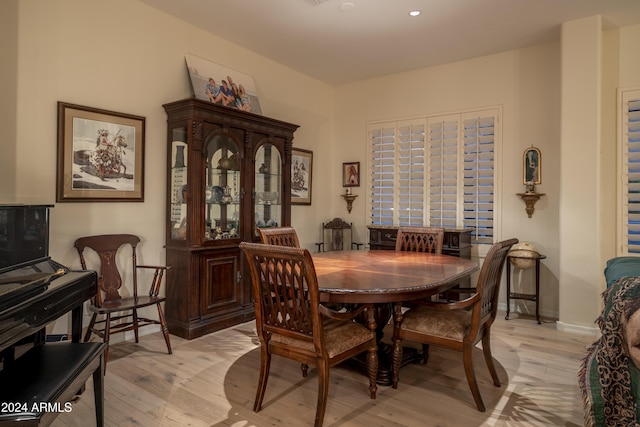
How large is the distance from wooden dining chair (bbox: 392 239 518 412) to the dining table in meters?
0.16

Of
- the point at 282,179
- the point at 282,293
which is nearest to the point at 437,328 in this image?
the point at 282,293

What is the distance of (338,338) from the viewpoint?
2.16m

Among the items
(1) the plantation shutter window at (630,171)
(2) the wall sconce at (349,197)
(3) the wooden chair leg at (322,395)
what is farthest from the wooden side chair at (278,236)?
(1) the plantation shutter window at (630,171)

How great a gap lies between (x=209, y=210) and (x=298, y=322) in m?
1.94

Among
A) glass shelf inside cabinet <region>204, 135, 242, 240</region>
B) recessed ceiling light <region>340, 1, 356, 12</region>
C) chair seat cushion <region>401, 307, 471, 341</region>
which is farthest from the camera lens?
glass shelf inside cabinet <region>204, 135, 242, 240</region>

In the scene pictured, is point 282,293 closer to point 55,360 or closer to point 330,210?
point 55,360

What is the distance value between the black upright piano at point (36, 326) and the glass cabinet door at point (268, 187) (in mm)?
2089

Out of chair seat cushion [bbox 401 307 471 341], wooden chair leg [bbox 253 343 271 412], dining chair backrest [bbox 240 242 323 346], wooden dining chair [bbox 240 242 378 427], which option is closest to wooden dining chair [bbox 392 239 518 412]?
chair seat cushion [bbox 401 307 471 341]

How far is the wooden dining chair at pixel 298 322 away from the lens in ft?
6.55

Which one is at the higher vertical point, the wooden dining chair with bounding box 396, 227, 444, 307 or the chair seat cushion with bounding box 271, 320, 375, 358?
the wooden dining chair with bounding box 396, 227, 444, 307

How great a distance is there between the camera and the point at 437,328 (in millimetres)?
2365

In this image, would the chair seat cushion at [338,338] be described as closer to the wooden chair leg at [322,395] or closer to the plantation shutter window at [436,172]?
the wooden chair leg at [322,395]

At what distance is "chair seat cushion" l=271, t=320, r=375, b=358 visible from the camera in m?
2.09

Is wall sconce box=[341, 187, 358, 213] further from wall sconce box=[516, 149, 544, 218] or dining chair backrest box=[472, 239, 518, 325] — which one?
dining chair backrest box=[472, 239, 518, 325]
